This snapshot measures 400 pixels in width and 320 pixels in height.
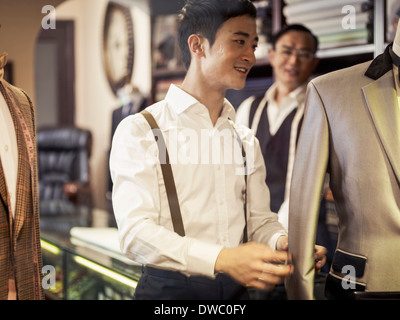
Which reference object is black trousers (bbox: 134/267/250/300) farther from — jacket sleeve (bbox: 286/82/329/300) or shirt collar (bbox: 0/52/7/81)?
shirt collar (bbox: 0/52/7/81)

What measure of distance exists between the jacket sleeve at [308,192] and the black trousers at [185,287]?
14 centimetres

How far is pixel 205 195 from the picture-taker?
1.06m

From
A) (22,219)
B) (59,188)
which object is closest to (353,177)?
(22,219)

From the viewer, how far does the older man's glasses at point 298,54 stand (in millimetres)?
1277

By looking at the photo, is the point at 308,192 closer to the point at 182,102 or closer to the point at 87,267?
the point at 182,102

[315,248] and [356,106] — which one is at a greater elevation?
A: [356,106]

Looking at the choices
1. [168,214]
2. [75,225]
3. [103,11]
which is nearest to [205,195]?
[168,214]

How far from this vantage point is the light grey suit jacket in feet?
3.37

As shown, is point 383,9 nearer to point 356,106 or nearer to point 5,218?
point 356,106

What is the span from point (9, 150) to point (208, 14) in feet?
1.77

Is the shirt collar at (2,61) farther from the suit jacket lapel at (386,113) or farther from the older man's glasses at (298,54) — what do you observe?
the suit jacket lapel at (386,113)

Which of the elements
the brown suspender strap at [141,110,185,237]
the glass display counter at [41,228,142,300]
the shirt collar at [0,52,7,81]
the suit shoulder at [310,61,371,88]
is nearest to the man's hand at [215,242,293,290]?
the brown suspender strap at [141,110,185,237]

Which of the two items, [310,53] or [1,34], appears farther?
[310,53]

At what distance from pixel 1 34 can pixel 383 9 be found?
36.7 inches
